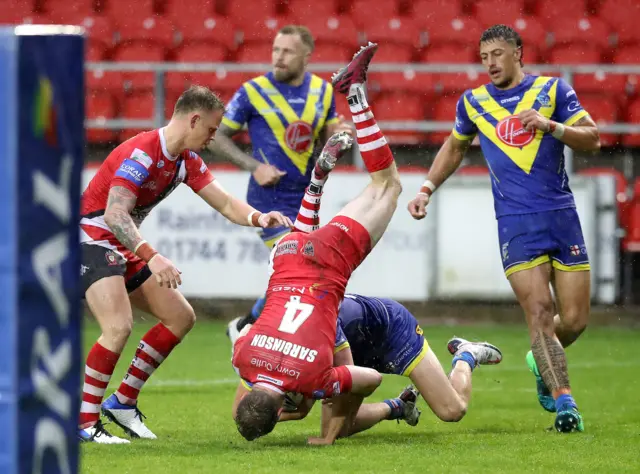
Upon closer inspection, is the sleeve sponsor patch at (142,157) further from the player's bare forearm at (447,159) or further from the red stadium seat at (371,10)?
the red stadium seat at (371,10)

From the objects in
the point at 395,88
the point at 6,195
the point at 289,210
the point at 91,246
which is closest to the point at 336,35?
the point at 395,88

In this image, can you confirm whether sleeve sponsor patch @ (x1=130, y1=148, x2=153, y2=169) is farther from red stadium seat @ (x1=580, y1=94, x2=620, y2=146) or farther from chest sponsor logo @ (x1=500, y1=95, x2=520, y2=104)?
red stadium seat @ (x1=580, y1=94, x2=620, y2=146)

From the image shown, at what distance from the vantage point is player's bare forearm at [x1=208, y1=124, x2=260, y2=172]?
895 centimetres

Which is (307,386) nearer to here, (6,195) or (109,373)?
(109,373)

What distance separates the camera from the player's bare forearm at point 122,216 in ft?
20.4

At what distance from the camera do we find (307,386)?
591 cm

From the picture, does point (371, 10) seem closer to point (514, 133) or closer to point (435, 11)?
point (435, 11)

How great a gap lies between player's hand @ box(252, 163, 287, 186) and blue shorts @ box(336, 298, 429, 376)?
79.3 inches

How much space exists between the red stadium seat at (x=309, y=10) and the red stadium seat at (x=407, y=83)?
1878mm

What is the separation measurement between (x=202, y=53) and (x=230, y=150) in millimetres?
6897

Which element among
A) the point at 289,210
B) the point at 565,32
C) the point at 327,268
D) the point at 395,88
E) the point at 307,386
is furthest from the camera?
the point at 565,32

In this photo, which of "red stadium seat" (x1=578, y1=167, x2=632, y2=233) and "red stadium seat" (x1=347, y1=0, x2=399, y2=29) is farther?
"red stadium seat" (x1=347, y1=0, x2=399, y2=29)

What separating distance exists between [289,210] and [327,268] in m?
3.06

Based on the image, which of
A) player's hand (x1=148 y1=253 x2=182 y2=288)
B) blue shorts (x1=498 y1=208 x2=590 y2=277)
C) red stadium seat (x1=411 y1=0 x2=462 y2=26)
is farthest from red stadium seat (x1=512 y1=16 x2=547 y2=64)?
player's hand (x1=148 y1=253 x2=182 y2=288)
